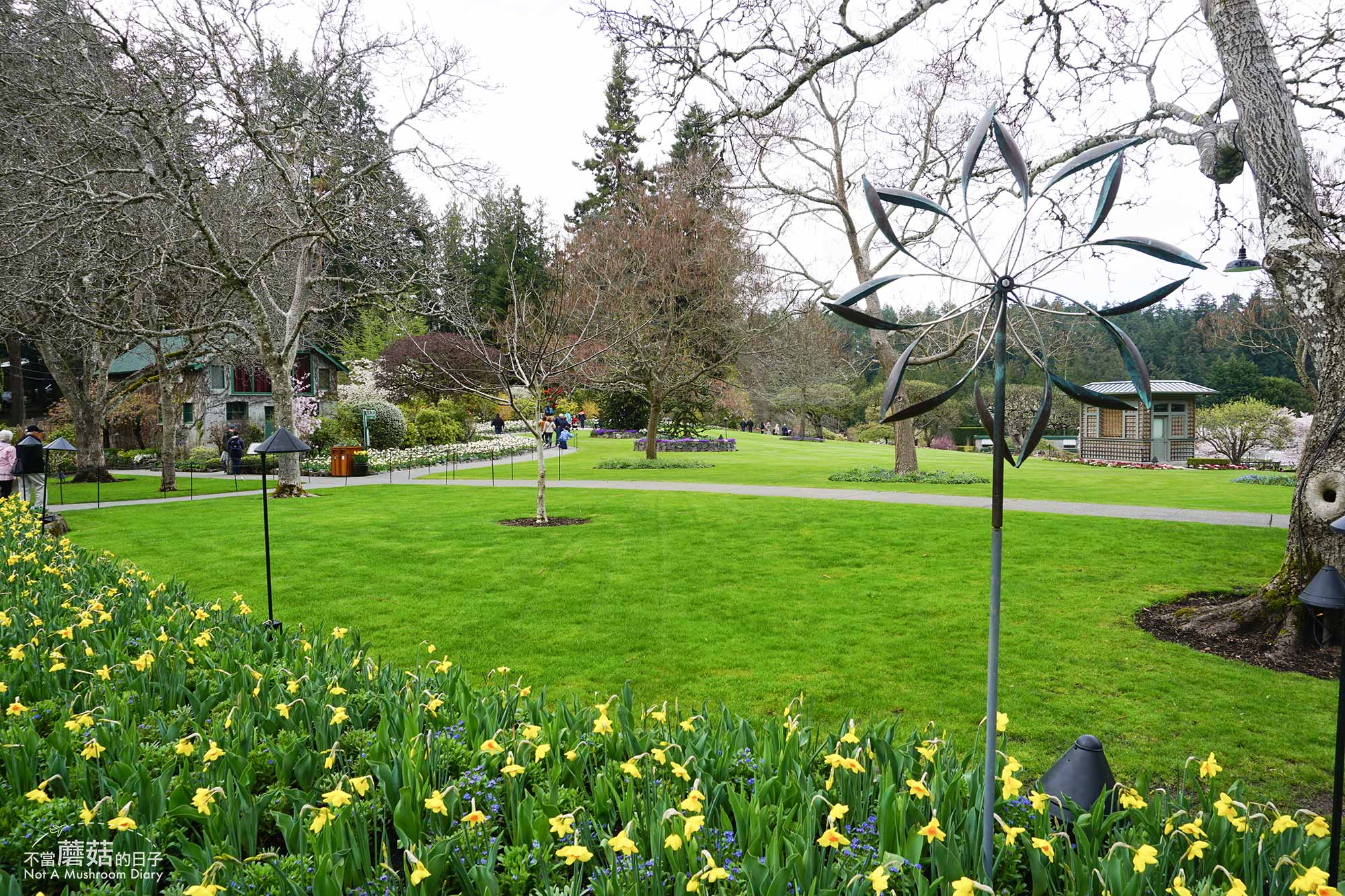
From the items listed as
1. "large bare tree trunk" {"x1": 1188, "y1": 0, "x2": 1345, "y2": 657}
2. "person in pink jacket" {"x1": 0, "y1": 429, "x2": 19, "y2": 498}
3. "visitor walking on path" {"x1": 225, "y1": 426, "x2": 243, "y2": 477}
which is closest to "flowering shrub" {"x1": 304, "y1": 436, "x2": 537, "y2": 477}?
"visitor walking on path" {"x1": 225, "y1": 426, "x2": 243, "y2": 477}

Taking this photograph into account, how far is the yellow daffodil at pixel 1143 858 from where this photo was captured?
6.35 feet

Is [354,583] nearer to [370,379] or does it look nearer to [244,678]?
[244,678]

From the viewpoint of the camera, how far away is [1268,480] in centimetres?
1962

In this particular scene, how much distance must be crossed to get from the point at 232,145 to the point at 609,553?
1178cm

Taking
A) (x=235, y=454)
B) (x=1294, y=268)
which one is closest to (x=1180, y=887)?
(x=1294, y=268)

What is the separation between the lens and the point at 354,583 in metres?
8.05

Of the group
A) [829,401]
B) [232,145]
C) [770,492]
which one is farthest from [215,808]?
[829,401]

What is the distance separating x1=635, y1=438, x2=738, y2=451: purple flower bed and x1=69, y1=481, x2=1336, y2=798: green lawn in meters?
18.8

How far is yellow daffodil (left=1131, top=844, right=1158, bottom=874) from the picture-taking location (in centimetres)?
193

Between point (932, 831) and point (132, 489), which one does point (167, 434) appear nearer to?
point (132, 489)

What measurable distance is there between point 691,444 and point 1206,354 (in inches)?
1459

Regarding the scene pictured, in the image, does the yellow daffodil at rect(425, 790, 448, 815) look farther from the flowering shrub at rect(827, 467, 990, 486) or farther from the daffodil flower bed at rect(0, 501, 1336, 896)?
the flowering shrub at rect(827, 467, 990, 486)

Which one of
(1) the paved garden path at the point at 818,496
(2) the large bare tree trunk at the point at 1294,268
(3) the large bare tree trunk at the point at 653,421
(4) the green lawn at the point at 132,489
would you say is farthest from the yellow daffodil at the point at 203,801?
(3) the large bare tree trunk at the point at 653,421

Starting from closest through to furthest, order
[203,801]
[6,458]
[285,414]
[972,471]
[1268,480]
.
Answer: [203,801] < [6,458] < [285,414] < [1268,480] < [972,471]
